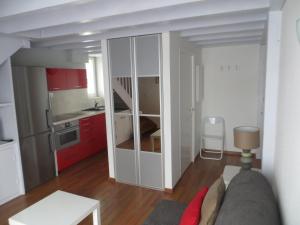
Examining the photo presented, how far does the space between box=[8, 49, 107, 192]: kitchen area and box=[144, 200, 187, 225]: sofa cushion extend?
7.79ft

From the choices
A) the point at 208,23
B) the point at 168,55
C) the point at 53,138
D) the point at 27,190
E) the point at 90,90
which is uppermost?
the point at 208,23

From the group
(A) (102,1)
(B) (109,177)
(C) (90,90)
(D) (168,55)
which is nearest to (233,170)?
(D) (168,55)

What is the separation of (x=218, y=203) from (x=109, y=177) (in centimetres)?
256

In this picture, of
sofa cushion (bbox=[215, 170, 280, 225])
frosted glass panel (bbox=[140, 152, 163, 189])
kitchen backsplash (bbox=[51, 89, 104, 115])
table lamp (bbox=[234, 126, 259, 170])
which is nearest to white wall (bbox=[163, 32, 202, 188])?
frosted glass panel (bbox=[140, 152, 163, 189])

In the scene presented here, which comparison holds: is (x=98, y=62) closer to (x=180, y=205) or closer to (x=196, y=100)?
(x=196, y=100)

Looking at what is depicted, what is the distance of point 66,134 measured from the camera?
4238 millimetres

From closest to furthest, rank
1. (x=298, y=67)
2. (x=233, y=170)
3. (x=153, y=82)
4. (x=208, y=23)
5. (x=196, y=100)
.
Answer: (x=298, y=67) → (x=208, y=23) → (x=233, y=170) → (x=153, y=82) → (x=196, y=100)

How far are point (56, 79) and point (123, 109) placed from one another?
1624mm

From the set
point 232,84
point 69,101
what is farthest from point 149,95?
point 69,101

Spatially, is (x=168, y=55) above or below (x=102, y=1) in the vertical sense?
below

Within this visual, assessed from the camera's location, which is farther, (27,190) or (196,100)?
(196,100)

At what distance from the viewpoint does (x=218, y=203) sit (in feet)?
5.32

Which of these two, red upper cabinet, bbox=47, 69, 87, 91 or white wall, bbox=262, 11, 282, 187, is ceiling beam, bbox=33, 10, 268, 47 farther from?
red upper cabinet, bbox=47, 69, 87, 91

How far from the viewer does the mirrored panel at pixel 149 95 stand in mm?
3240
